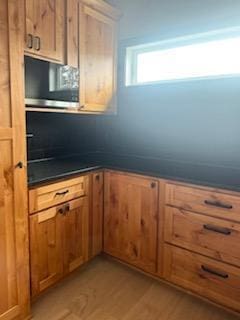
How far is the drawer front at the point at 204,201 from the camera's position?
5.38 ft

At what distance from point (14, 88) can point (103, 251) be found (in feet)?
5.14

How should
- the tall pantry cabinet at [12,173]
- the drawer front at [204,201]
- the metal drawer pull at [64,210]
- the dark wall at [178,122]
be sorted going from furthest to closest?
the dark wall at [178,122]
the metal drawer pull at [64,210]
the drawer front at [204,201]
the tall pantry cabinet at [12,173]

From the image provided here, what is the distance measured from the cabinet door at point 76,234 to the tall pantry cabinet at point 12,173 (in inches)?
15.5

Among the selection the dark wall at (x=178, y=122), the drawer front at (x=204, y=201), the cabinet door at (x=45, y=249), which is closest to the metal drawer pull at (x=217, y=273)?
the drawer front at (x=204, y=201)

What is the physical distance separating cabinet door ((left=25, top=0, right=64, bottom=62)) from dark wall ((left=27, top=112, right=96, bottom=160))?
0.58 m

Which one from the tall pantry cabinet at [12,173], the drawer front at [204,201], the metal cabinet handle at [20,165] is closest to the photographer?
the tall pantry cabinet at [12,173]

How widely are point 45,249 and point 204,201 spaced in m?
1.11

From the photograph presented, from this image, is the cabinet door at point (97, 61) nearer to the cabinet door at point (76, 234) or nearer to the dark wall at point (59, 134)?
the dark wall at point (59, 134)

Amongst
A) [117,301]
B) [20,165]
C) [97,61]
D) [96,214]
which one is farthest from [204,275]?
[97,61]

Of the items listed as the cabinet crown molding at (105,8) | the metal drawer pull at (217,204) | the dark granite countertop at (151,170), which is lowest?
the metal drawer pull at (217,204)

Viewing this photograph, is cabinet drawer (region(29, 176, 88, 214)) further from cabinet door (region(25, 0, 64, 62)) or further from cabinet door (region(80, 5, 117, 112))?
cabinet door (region(25, 0, 64, 62))

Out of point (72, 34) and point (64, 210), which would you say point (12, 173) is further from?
point (72, 34)

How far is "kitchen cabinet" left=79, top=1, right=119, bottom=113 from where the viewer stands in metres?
2.16

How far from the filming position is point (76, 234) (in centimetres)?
206
